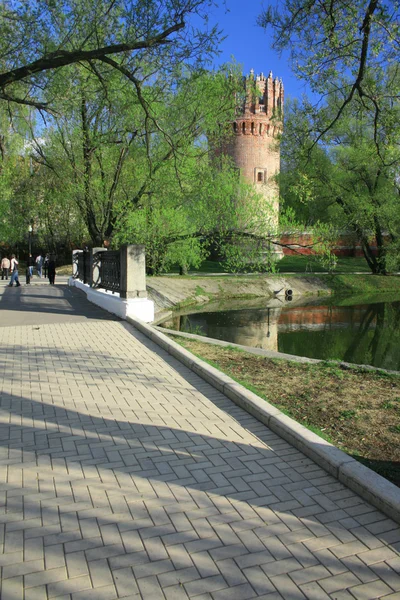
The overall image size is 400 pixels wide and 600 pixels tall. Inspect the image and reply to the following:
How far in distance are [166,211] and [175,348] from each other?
41.7 ft

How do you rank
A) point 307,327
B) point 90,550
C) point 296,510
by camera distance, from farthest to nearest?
point 307,327 < point 296,510 < point 90,550


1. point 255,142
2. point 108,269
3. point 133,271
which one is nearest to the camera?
point 133,271

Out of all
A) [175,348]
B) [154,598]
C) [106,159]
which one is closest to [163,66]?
[175,348]

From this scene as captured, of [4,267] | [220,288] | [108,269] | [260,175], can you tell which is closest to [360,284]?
[220,288]

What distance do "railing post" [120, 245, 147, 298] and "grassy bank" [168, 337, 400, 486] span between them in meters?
3.88

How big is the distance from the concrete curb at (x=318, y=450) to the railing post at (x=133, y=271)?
595 centimetres

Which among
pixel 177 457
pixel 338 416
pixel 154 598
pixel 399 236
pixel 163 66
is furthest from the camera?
pixel 399 236

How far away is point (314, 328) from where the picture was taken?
690 inches

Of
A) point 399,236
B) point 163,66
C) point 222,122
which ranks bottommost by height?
point 399,236

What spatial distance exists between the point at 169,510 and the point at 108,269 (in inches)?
455

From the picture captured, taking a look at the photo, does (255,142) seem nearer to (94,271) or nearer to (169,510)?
(94,271)

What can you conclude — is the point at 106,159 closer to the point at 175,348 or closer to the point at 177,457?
the point at 175,348

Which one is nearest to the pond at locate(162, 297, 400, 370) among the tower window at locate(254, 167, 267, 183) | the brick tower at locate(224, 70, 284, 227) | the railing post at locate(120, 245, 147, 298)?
the railing post at locate(120, 245, 147, 298)

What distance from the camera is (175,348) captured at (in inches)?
311
